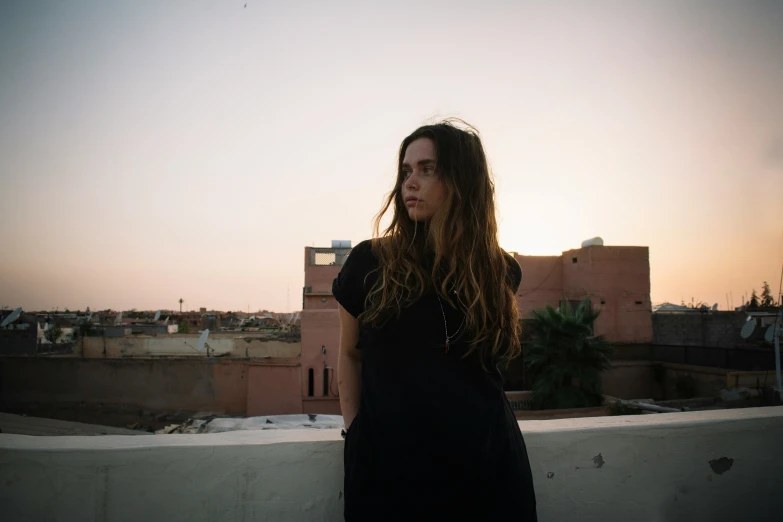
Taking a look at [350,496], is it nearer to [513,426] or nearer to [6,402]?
[513,426]

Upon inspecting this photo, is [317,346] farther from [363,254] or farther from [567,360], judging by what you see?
[363,254]

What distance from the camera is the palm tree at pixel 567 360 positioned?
15.7 m

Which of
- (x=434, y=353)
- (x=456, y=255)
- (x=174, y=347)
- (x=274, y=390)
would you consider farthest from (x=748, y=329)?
(x=174, y=347)

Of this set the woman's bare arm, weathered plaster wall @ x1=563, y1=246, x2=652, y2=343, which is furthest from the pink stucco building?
the woman's bare arm

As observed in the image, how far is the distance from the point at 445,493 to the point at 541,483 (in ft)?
2.28

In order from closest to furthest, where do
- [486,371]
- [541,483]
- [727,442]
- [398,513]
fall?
[398,513], [486,371], [541,483], [727,442]

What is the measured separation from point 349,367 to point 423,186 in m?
0.61

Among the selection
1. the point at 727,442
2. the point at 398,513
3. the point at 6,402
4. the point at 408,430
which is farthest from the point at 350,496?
the point at 6,402

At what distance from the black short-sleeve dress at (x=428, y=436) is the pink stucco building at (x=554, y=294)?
18.2 m

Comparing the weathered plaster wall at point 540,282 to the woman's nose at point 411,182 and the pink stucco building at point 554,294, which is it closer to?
the pink stucco building at point 554,294

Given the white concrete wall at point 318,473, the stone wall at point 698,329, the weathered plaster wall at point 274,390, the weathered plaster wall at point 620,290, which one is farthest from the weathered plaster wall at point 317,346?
the white concrete wall at point 318,473

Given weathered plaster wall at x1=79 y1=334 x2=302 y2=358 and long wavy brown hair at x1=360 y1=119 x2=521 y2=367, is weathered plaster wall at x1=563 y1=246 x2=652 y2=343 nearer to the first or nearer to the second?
weathered plaster wall at x1=79 y1=334 x2=302 y2=358

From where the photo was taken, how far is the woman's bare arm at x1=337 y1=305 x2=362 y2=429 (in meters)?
1.30

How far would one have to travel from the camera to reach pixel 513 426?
1283 mm
